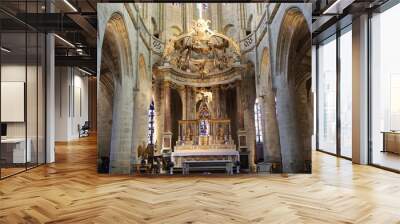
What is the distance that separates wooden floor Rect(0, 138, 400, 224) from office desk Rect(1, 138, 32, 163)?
0.76 meters

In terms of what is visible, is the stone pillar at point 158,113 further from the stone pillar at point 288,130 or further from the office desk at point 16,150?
the office desk at point 16,150

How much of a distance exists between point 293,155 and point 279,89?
1256 millimetres

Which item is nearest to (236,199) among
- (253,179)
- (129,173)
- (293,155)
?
(253,179)

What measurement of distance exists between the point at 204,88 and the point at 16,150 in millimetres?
4356

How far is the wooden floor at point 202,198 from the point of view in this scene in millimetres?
3715

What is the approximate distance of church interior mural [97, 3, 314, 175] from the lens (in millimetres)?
6004

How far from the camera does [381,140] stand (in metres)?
7.35

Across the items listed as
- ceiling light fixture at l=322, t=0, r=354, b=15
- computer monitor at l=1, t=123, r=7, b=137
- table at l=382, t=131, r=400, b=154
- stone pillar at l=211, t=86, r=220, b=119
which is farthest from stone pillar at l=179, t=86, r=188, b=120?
table at l=382, t=131, r=400, b=154

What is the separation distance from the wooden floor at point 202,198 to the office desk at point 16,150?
0.76m

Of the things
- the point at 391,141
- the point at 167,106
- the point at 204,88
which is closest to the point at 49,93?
the point at 167,106

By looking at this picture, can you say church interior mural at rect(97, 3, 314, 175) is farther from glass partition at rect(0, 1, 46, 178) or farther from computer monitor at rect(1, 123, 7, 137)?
computer monitor at rect(1, 123, 7, 137)

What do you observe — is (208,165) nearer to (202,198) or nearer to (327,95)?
(202,198)

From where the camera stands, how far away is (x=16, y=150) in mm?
7121

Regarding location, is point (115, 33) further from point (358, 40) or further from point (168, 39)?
point (358, 40)
